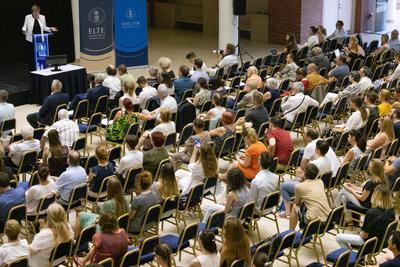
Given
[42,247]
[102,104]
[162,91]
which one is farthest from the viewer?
[102,104]

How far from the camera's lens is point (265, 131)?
499 inches

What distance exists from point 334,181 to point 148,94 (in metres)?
4.78

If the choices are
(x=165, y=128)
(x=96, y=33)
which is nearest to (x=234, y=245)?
(x=165, y=128)

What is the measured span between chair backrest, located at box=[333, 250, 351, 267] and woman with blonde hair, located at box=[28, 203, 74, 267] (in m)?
2.92

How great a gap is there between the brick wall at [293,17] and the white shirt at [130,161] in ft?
47.5

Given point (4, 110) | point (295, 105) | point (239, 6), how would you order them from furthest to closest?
point (239, 6) → point (295, 105) → point (4, 110)

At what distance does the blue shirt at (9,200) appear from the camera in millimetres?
9109

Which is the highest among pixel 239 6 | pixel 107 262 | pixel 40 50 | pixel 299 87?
pixel 239 6

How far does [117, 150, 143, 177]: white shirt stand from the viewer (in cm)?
1061

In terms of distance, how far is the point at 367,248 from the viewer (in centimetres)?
830

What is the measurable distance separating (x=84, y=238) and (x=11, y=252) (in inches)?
37.9

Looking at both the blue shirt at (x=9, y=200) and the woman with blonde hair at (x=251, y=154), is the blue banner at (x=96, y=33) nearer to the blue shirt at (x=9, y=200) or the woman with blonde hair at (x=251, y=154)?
the woman with blonde hair at (x=251, y=154)

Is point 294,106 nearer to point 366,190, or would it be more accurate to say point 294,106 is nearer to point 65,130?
point 366,190

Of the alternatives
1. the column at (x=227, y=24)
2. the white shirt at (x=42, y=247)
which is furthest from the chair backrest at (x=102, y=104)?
the column at (x=227, y=24)
